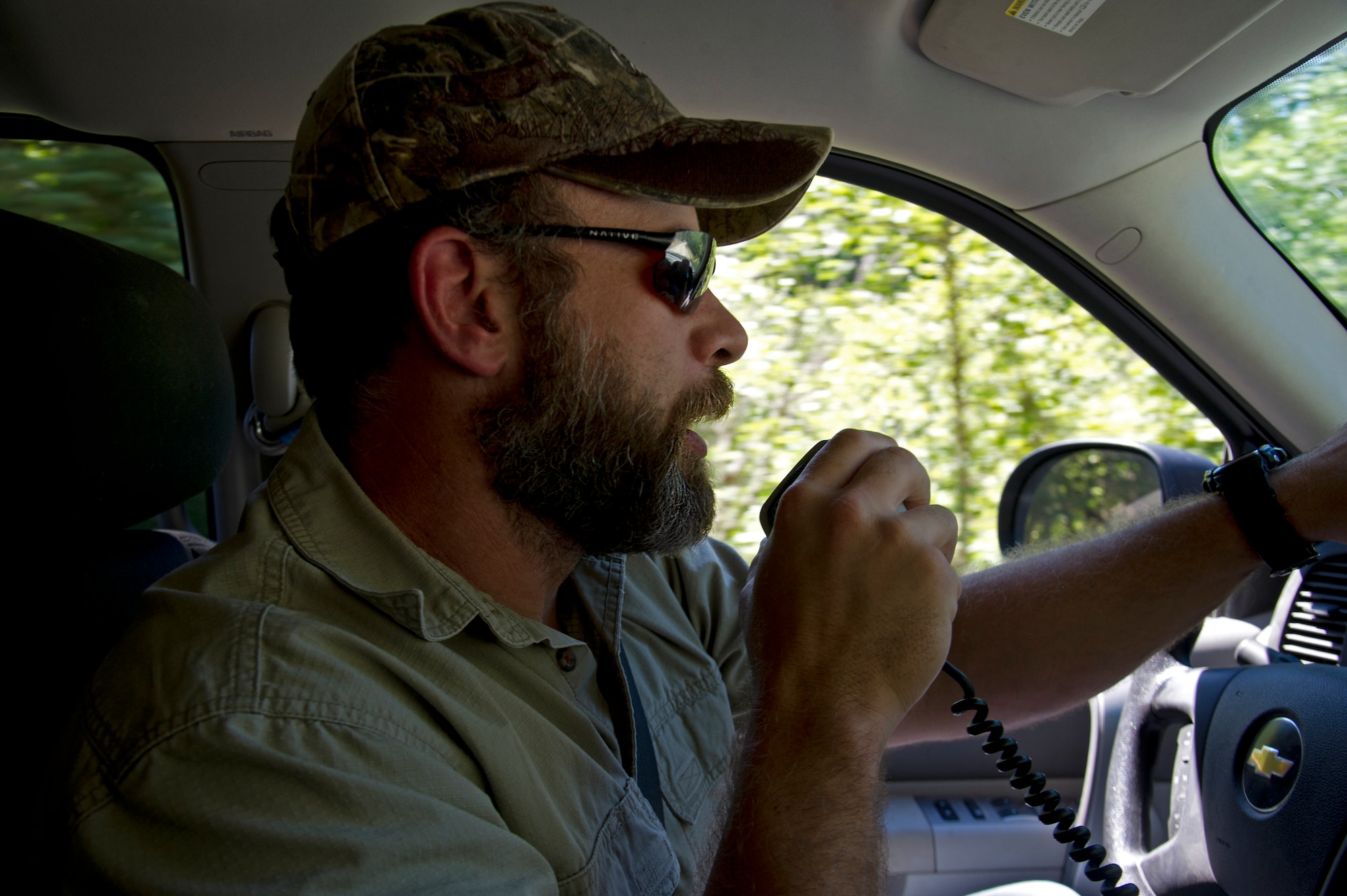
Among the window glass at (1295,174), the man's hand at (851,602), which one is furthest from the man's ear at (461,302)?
the window glass at (1295,174)

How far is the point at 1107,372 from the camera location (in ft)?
12.0

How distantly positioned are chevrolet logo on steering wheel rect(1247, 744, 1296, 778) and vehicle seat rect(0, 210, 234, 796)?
6.34 feet

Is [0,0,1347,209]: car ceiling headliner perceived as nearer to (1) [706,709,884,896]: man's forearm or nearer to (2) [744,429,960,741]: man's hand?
(2) [744,429,960,741]: man's hand

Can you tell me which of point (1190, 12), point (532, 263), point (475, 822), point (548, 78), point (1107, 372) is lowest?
point (475, 822)

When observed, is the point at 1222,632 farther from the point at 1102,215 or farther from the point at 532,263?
the point at 532,263

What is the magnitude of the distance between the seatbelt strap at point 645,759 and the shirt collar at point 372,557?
0.71 feet

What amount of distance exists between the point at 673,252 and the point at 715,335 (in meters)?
0.15

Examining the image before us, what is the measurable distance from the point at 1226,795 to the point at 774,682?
1112mm

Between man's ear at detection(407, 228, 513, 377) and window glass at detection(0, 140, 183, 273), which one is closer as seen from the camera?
man's ear at detection(407, 228, 513, 377)

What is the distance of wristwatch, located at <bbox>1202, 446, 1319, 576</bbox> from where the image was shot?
5.42 feet

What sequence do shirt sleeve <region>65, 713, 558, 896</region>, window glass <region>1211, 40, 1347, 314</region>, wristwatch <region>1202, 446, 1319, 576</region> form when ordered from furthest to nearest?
window glass <region>1211, 40, 1347, 314</region> → wristwatch <region>1202, 446, 1319, 576</region> → shirt sleeve <region>65, 713, 558, 896</region>

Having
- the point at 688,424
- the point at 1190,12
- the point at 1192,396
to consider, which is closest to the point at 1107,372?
the point at 1192,396

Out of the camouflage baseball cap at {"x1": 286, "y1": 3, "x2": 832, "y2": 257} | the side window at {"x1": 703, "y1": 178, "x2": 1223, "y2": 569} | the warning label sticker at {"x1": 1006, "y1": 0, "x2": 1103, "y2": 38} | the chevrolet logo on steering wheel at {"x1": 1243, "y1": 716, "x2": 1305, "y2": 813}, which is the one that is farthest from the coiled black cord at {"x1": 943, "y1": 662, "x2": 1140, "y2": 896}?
the side window at {"x1": 703, "y1": 178, "x2": 1223, "y2": 569}

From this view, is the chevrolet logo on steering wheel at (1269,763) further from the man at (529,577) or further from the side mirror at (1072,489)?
the side mirror at (1072,489)
